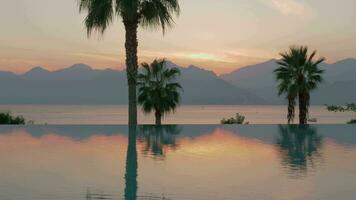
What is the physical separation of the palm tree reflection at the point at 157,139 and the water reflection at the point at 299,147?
2.94m

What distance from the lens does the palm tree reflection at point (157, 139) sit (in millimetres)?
12445

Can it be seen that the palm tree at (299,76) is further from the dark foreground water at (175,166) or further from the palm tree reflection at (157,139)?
the dark foreground water at (175,166)

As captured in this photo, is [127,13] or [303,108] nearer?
[127,13]

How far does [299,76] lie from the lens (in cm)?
2927

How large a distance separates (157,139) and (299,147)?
4591 millimetres

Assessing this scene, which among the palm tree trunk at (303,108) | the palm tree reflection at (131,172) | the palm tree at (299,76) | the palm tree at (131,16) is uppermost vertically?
the palm tree at (131,16)

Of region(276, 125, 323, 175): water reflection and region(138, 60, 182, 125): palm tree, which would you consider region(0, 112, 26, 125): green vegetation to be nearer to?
region(138, 60, 182, 125): palm tree

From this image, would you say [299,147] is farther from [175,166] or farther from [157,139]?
[175,166]

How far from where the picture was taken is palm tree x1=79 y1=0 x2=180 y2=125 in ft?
65.9

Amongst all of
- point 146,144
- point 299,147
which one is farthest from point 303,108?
point 146,144

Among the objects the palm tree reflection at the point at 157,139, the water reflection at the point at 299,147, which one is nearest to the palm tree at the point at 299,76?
the water reflection at the point at 299,147

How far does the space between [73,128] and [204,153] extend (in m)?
9.66

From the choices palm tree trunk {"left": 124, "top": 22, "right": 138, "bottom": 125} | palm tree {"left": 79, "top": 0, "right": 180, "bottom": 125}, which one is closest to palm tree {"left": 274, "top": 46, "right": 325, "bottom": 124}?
palm tree {"left": 79, "top": 0, "right": 180, "bottom": 125}

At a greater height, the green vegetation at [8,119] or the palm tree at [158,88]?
the palm tree at [158,88]
